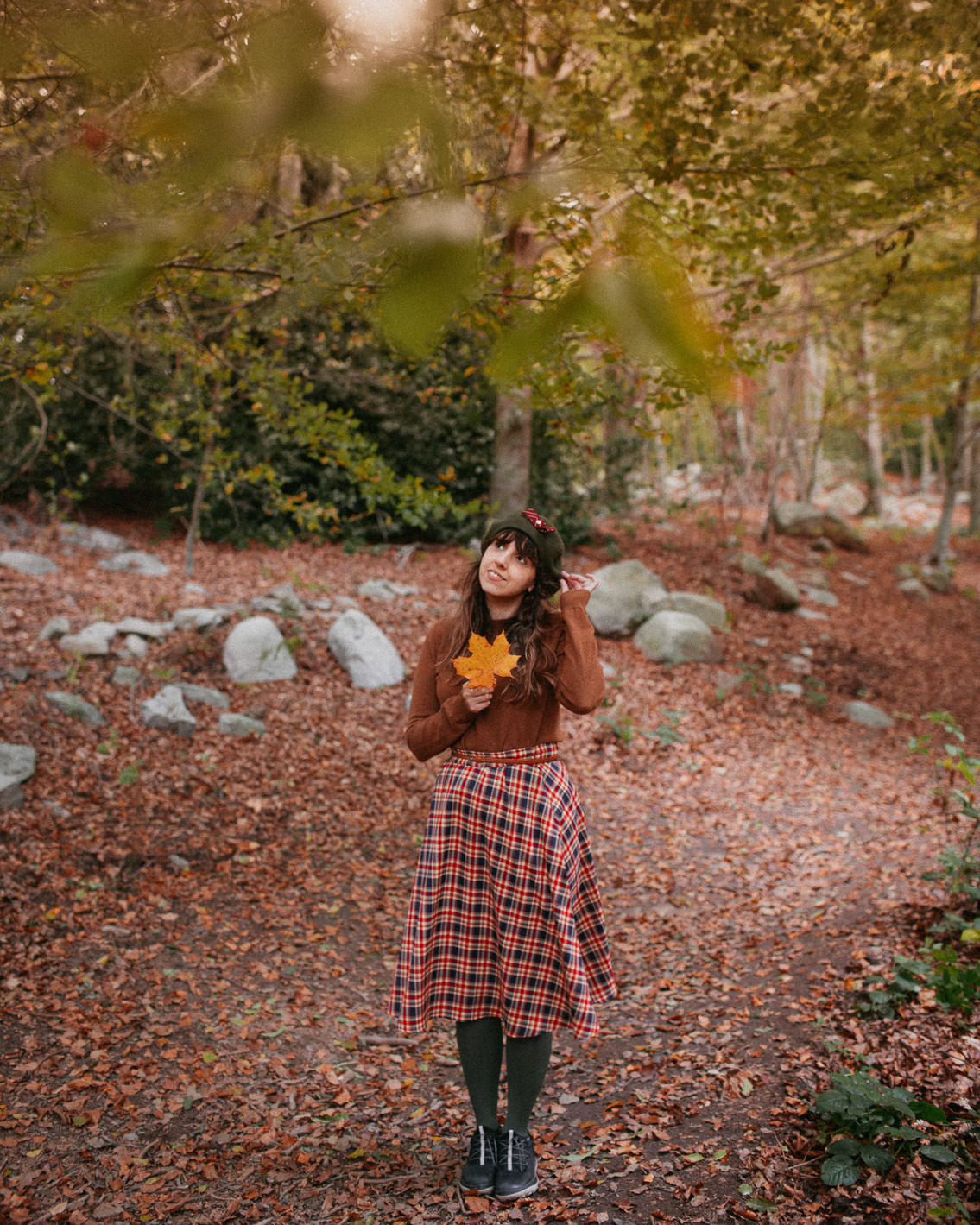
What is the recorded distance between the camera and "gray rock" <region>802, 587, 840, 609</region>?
9.08 metres

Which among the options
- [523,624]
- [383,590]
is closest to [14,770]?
[523,624]

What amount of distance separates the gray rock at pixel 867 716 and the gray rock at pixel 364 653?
3523 mm

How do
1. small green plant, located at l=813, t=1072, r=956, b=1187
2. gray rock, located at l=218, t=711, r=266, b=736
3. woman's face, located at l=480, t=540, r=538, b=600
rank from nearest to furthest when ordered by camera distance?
small green plant, located at l=813, t=1072, r=956, b=1187 < woman's face, located at l=480, t=540, r=538, b=600 < gray rock, located at l=218, t=711, r=266, b=736

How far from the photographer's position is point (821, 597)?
9.20 m

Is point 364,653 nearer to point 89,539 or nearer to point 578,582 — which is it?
point 89,539

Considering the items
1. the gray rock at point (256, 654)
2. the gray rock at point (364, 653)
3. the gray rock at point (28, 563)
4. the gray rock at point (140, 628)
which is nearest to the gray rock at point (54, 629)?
the gray rock at point (140, 628)

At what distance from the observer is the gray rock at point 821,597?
357 inches

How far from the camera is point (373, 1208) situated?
6.98ft

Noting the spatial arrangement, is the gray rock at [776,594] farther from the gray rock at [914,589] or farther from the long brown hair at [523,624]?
the long brown hair at [523,624]

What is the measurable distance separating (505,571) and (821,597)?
7.94 m

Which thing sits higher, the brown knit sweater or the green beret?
the green beret

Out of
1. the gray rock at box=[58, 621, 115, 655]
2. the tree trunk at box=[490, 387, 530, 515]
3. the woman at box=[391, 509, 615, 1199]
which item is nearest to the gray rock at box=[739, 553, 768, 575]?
the tree trunk at box=[490, 387, 530, 515]

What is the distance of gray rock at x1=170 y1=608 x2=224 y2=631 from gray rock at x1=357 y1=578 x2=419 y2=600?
4.54 feet

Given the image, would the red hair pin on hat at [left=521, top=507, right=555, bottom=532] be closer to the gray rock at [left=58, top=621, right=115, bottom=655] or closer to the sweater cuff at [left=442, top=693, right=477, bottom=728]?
the sweater cuff at [left=442, top=693, right=477, bottom=728]
